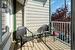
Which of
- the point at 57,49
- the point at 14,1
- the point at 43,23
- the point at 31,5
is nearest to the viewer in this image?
the point at 57,49

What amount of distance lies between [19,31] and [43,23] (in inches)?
101

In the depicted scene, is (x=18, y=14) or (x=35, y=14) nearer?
(x=18, y=14)

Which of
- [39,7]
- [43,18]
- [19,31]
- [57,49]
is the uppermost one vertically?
[39,7]

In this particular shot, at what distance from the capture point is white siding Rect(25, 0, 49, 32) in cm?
712

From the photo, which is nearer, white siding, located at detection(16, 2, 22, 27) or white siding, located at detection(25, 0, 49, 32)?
white siding, located at detection(16, 2, 22, 27)

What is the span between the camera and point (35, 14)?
24.7ft

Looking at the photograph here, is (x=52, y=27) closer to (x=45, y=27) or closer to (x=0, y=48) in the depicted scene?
(x=45, y=27)

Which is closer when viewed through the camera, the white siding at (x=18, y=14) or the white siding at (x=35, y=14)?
the white siding at (x=18, y=14)

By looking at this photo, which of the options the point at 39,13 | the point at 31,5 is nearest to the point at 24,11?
the point at 31,5

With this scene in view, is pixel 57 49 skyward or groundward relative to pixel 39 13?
groundward

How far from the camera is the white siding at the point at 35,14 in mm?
7121

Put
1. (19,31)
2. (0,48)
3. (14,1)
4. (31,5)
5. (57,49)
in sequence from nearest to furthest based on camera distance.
Answer: (0,48) < (57,49) < (19,31) < (14,1) < (31,5)

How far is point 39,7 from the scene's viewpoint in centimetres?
775

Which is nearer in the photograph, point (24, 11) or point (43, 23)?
point (24, 11)
